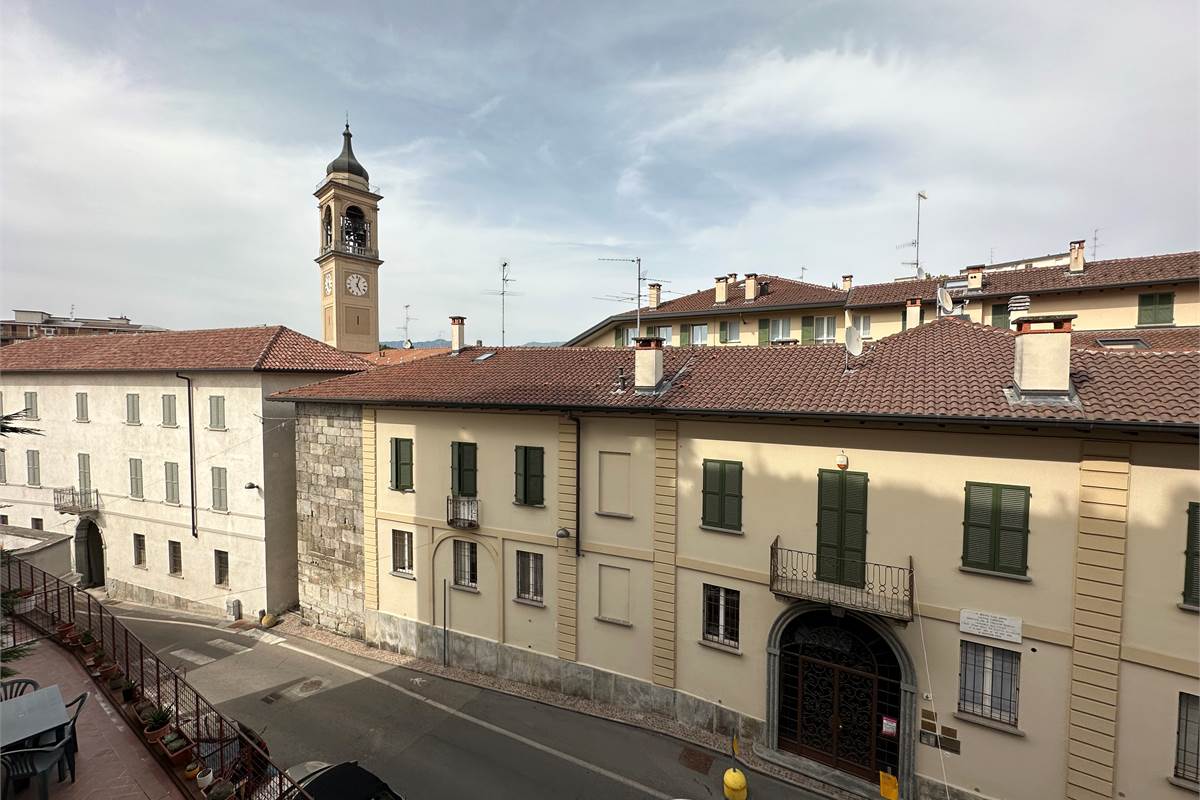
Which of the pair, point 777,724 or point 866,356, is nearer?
point 777,724

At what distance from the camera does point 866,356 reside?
14453 millimetres

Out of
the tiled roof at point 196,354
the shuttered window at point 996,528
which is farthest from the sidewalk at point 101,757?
the shuttered window at point 996,528

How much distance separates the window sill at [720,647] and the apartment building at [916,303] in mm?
13261

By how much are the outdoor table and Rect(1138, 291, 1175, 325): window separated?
37.2 metres

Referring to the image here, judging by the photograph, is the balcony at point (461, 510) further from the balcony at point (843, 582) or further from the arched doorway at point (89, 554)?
the arched doorway at point (89, 554)

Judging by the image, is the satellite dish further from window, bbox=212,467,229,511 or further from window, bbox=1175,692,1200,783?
window, bbox=212,467,229,511

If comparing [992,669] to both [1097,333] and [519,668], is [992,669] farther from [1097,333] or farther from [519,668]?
[1097,333]

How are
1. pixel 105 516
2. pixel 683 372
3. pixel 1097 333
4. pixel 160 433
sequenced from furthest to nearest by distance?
1. pixel 105 516
2. pixel 160 433
3. pixel 1097 333
4. pixel 683 372

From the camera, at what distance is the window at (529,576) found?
1698 cm

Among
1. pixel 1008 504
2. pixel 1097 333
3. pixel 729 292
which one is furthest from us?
pixel 729 292

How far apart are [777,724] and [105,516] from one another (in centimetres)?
Result: 3206

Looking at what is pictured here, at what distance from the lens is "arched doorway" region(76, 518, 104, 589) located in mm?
28453

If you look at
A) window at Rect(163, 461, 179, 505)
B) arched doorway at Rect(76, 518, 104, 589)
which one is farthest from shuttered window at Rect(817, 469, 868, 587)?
arched doorway at Rect(76, 518, 104, 589)

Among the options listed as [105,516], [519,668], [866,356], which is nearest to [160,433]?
[105,516]
